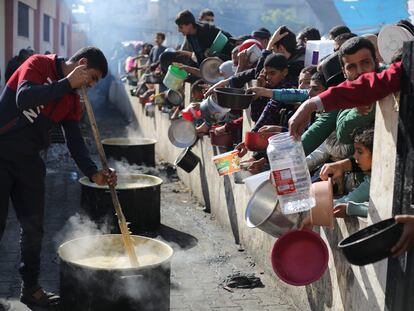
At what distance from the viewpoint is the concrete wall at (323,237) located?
12.1ft

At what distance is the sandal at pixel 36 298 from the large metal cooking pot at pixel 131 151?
4.82 m

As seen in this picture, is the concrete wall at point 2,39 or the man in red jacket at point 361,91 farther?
the concrete wall at point 2,39

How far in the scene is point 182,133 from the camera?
8.64m

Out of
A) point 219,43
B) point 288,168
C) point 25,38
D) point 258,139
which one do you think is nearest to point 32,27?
point 25,38

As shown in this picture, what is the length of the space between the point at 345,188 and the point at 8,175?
2612mm

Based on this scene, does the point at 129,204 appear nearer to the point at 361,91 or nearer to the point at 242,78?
the point at 242,78

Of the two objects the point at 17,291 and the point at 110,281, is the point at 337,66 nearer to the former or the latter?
the point at 110,281

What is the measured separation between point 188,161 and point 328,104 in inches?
212

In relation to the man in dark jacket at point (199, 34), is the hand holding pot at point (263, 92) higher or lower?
lower

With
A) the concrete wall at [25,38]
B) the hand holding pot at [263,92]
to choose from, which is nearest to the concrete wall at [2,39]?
the concrete wall at [25,38]

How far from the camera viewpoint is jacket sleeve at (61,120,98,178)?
197 inches

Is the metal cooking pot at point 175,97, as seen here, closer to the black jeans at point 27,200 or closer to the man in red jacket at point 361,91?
the black jeans at point 27,200

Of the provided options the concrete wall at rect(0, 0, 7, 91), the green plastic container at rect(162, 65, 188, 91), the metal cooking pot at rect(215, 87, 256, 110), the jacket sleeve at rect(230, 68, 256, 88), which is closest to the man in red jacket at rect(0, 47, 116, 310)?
the metal cooking pot at rect(215, 87, 256, 110)

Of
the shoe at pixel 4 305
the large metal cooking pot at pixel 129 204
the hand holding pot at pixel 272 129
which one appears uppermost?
A: the hand holding pot at pixel 272 129
